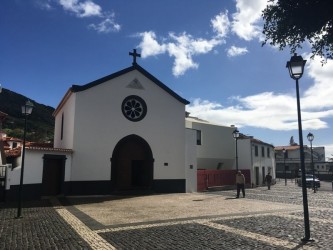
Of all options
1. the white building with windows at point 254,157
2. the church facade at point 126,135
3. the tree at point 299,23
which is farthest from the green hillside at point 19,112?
the tree at point 299,23

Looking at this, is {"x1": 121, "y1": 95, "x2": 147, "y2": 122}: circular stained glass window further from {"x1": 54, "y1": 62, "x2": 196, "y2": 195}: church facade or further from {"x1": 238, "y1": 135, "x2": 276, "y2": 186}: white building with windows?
{"x1": 238, "y1": 135, "x2": 276, "y2": 186}: white building with windows

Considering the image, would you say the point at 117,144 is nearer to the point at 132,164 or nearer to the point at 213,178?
the point at 132,164

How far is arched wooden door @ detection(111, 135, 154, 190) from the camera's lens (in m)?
21.2

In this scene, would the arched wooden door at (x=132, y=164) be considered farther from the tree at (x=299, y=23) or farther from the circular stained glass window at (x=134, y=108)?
the tree at (x=299, y=23)

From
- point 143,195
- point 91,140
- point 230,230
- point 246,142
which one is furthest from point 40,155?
point 246,142

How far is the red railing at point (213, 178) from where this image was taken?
25509mm

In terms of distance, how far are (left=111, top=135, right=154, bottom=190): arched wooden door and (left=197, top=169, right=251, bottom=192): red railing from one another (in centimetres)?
501

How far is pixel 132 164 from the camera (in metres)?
22.6

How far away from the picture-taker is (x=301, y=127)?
8805mm

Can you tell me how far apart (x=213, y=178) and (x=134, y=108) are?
1032cm

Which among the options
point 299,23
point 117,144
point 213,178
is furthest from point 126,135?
point 299,23

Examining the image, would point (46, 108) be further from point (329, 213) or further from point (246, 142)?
point (329, 213)

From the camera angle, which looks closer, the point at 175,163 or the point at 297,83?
the point at 297,83

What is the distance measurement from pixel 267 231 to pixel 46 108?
119304mm
